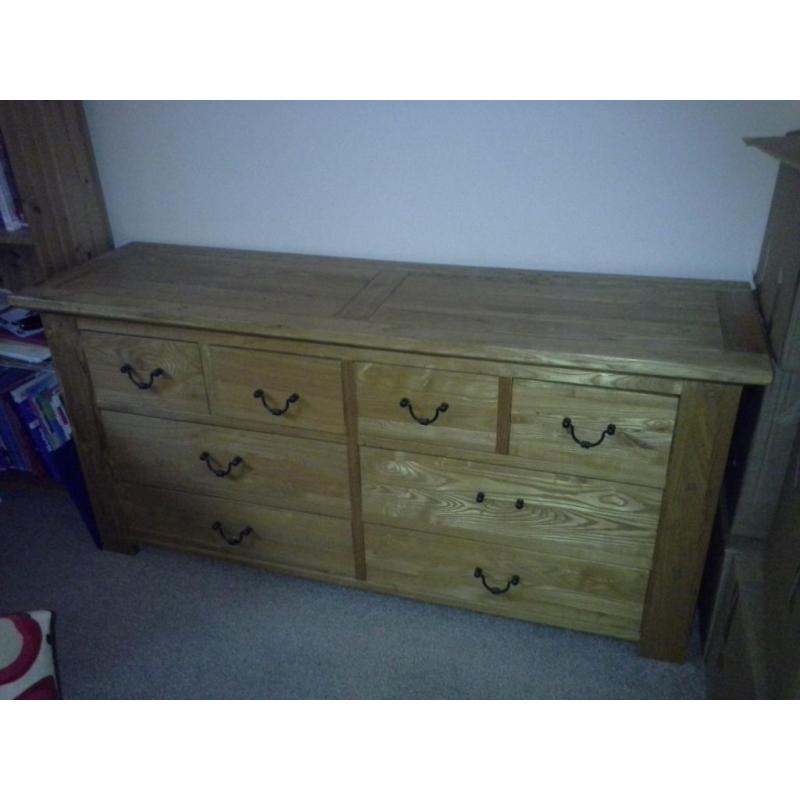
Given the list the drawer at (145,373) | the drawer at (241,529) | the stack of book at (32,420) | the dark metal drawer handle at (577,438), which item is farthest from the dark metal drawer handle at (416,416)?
the stack of book at (32,420)

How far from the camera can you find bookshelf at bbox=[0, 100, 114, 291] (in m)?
1.72

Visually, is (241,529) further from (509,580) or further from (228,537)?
(509,580)

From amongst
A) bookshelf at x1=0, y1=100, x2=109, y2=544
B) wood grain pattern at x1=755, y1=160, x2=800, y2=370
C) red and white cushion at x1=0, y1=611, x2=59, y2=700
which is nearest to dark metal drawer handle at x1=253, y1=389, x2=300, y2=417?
red and white cushion at x1=0, y1=611, x2=59, y2=700

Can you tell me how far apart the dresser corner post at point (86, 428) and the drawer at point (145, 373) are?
0.03m

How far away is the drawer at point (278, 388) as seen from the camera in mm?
1445

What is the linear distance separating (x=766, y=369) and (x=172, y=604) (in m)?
1.42

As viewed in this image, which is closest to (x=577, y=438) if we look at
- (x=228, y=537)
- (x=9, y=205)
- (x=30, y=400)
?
(x=228, y=537)

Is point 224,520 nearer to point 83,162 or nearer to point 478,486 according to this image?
point 478,486

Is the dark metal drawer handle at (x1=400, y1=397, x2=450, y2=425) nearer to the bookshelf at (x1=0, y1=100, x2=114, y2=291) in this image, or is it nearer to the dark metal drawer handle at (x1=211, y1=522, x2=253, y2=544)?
the dark metal drawer handle at (x1=211, y1=522, x2=253, y2=544)

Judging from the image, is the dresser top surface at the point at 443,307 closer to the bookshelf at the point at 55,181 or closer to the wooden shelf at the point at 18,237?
the bookshelf at the point at 55,181

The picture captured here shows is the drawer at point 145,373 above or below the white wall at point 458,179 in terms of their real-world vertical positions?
below

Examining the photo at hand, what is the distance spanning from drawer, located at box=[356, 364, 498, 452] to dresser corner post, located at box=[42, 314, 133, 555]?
697 mm
